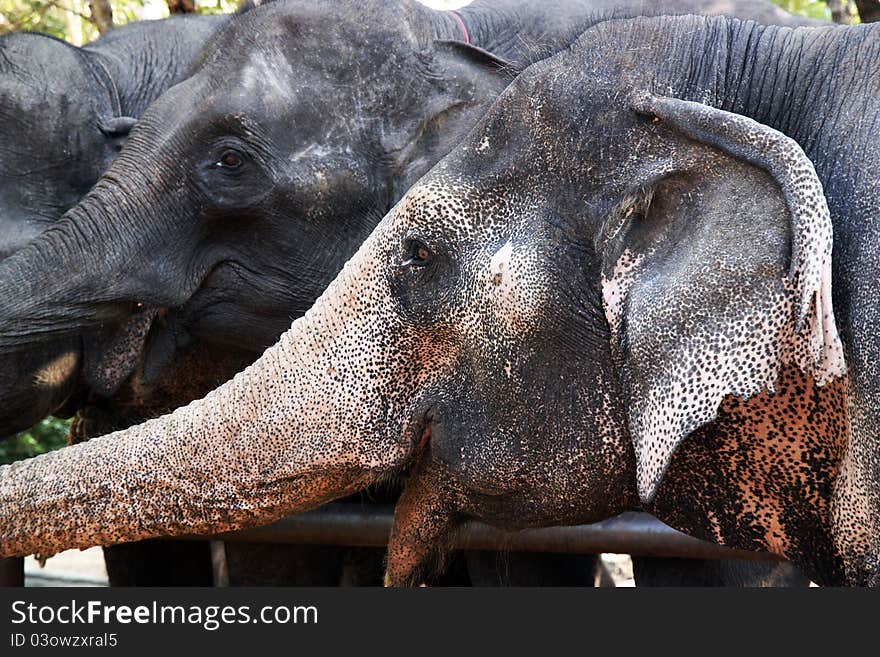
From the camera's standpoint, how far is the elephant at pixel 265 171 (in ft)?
8.47

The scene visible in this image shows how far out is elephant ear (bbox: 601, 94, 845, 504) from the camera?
142cm

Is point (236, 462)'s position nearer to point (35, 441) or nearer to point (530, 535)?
point (530, 535)

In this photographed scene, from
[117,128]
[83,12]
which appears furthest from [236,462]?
[83,12]

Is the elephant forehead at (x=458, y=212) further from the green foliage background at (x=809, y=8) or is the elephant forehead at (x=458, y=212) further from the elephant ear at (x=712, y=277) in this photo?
the green foliage background at (x=809, y=8)

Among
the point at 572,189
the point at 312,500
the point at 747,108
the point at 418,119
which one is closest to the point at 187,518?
the point at 312,500

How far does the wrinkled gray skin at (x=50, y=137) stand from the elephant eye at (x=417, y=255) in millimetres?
1233

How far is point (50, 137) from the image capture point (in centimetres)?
301

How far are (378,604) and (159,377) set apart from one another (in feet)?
4.16

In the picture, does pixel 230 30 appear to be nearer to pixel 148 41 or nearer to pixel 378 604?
pixel 148 41

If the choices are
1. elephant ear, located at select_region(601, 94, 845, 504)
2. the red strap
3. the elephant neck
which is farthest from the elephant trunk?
the red strap

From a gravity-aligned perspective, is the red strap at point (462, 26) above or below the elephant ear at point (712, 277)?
below

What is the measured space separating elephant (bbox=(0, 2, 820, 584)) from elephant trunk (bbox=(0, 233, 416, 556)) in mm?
861

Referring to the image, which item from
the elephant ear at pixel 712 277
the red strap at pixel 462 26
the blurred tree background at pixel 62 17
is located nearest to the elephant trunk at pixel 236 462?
the elephant ear at pixel 712 277

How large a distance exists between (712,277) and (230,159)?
1.34 m
